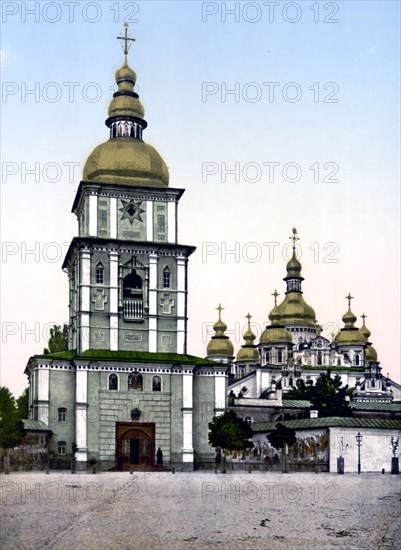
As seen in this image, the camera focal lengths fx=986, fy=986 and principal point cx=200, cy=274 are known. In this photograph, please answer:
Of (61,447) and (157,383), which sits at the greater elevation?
(157,383)

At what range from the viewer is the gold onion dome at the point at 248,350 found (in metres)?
94.3

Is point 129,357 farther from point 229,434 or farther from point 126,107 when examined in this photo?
point 126,107

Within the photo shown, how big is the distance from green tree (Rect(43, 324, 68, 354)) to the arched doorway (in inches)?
821

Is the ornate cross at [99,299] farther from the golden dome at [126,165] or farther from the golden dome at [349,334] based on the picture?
the golden dome at [349,334]

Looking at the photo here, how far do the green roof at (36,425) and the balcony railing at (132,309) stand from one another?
7.44 meters

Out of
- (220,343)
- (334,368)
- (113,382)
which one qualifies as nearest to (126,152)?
(113,382)

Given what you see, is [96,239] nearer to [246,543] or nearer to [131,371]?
[131,371]

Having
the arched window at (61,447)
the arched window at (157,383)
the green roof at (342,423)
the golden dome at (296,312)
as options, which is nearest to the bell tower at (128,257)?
the arched window at (157,383)

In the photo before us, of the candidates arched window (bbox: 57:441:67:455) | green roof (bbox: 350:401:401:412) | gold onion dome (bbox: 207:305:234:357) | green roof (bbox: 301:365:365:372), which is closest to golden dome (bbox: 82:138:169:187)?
arched window (bbox: 57:441:67:455)

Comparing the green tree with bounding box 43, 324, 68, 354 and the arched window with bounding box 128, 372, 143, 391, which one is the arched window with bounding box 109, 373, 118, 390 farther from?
the green tree with bounding box 43, 324, 68, 354

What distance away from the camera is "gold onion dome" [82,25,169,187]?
56.1m

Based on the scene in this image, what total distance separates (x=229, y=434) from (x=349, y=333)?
4695cm

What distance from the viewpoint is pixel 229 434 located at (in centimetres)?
5038

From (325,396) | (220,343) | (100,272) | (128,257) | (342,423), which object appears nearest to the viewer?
(342,423)
